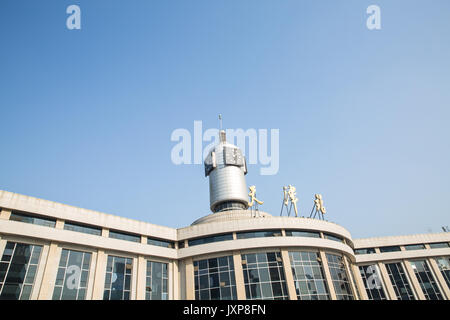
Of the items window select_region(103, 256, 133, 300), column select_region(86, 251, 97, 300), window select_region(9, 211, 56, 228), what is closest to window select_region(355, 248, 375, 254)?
window select_region(103, 256, 133, 300)

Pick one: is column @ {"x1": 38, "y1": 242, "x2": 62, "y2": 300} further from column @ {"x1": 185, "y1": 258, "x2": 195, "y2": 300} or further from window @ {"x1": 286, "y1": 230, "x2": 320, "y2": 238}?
window @ {"x1": 286, "y1": 230, "x2": 320, "y2": 238}

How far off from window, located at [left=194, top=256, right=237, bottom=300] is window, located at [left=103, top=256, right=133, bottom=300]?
28.2ft

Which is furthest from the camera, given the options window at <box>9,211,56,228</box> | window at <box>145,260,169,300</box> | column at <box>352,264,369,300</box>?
column at <box>352,264,369,300</box>

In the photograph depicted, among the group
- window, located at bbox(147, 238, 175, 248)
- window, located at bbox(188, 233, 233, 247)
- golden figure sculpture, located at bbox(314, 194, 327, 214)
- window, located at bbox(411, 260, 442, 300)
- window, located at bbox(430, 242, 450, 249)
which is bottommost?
window, located at bbox(411, 260, 442, 300)

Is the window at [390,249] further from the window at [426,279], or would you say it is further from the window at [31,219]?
the window at [31,219]

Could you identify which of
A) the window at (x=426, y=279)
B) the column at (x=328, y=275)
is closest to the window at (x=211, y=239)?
the column at (x=328, y=275)

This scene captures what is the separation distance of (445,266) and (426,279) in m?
4.57

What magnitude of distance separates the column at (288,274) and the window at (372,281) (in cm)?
2284

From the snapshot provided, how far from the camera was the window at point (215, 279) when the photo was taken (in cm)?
3378

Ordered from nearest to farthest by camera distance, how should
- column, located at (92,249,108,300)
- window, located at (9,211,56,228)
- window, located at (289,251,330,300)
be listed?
1. window, located at (9,211,56,228)
2. column, located at (92,249,108,300)
3. window, located at (289,251,330,300)

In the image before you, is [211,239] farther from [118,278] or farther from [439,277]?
[439,277]

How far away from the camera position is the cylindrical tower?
165 ft

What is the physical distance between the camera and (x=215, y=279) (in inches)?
1377
